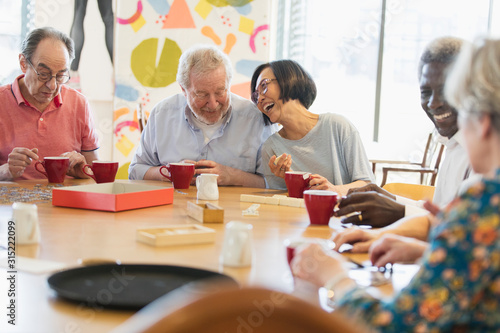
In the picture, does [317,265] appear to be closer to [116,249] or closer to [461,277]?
[461,277]

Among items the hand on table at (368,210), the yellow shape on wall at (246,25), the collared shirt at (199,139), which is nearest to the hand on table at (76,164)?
the collared shirt at (199,139)

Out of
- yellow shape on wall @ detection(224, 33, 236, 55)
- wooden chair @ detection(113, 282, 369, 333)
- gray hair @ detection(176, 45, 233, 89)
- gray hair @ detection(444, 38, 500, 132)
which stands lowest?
wooden chair @ detection(113, 282, 369, 333)

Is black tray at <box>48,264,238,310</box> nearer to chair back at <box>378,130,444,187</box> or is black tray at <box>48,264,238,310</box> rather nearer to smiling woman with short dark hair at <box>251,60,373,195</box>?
smiling woman with short dark hair at <box>251,60,373,195</box>

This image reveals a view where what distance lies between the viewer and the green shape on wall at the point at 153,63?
17.1 feet

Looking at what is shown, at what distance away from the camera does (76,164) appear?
2373mm

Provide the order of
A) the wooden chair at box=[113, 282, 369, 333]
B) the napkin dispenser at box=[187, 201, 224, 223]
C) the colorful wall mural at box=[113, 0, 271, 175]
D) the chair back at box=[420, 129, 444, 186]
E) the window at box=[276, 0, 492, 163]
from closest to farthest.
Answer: the wooden chair at box=[113, 282, 369, 333]
the napkin dispenser at box=[187, 201, 224, 223]
the colorful wall mural at box=[113, 0, 271, 175]
the chair back at box=[420, 129, 444, 186]
the window at box=[276, 0, 492, 163]

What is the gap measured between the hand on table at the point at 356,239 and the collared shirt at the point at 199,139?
50.8 inches

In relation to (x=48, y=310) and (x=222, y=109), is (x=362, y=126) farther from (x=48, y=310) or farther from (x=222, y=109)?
(x=48, y=310)

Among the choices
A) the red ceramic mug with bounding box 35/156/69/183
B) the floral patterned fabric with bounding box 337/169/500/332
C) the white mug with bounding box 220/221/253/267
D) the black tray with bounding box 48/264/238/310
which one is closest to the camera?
the floral patterned fabric with bounding box 337/169/500/332

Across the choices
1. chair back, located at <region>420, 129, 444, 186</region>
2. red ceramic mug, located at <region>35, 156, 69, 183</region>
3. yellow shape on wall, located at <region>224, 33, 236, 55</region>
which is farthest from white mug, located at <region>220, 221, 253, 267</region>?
chair back, located at <region>420, 129, 444, 186</region>

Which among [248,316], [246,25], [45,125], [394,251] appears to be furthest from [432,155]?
[248,316]

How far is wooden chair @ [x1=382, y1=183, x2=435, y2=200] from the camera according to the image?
89.4 inches

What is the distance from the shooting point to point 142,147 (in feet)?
9.05

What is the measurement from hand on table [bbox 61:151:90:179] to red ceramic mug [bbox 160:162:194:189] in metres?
0.45
